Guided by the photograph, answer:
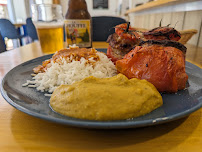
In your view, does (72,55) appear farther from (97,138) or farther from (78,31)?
(97,138)

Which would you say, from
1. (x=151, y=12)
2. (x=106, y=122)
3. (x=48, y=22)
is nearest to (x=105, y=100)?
(x=106, y=122)

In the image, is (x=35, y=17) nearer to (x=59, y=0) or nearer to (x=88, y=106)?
(x=88, y=106)

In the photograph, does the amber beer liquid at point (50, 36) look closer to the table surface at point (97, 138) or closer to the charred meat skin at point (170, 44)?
the charred meat skin at point (170, 44)

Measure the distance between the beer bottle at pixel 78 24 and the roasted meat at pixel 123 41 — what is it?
427mm

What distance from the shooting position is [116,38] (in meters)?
1.27

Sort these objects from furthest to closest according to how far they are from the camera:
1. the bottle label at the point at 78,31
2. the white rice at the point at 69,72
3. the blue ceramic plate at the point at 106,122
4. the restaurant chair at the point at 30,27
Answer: the restaurant chair at the point at 30,27, the bottle label at the point at 78,31, the white rice at the point at 69,72, the blue ceramic plate at the point at 106,122

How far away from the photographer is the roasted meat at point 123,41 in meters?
1.21

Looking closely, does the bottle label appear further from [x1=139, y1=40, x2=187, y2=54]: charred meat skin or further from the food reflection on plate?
[x1=139, y1=40, x2=187, y2=54]: charred meat skin

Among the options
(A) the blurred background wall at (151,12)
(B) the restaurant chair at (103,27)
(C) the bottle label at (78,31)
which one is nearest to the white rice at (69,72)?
(C) the bottle label at (78,31)

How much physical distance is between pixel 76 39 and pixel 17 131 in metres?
1.18

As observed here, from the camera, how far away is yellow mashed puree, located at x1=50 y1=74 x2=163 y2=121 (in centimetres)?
59

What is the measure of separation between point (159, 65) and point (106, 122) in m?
0.49

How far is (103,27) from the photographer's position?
10.9ft

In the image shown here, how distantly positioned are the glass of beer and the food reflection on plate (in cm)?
71
